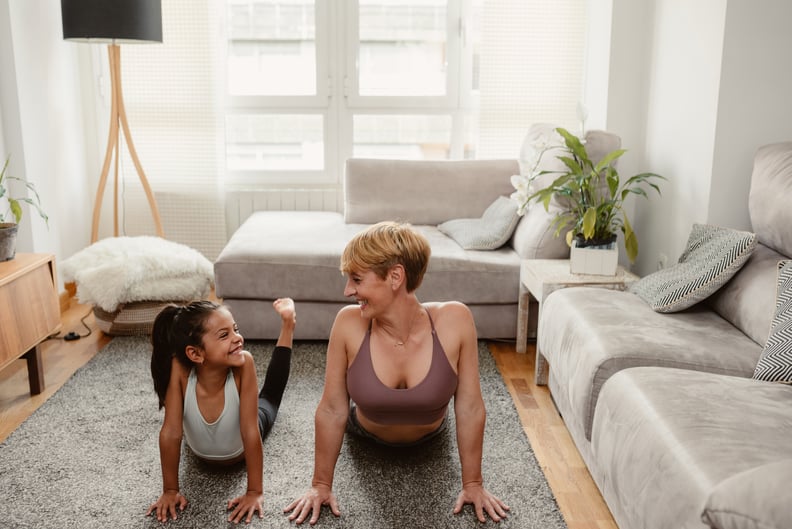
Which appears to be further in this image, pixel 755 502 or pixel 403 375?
pixel 403 375

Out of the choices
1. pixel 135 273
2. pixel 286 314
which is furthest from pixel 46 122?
pixel 286 314

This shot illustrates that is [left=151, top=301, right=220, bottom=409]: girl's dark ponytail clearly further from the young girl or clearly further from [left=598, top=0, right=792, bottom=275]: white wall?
[left=598, top=0, right=792, bottom=275]: white wall

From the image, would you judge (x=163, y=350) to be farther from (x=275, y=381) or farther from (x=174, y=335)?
(x=275, y=381)

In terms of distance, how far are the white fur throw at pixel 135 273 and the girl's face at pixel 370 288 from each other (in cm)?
182

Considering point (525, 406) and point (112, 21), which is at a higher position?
point (112, 21)

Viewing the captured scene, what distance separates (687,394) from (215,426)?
1306 mm

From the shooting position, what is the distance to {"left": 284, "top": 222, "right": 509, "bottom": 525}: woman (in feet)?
6.49

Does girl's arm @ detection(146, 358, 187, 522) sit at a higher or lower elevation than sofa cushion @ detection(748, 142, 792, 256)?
lower

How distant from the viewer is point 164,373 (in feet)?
6.75

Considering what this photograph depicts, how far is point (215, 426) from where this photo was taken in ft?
7.08

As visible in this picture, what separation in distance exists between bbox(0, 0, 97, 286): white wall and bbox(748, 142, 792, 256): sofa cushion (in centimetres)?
324

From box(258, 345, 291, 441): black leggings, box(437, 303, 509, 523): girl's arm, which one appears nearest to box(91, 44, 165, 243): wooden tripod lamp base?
box(258, 345, 291, 441): black leggings

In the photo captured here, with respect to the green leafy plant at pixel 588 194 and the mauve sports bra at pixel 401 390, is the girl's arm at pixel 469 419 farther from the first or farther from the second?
the green leafy plant at pixel 588 194

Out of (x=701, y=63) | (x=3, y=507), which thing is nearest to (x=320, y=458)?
(x=3, y=507)
